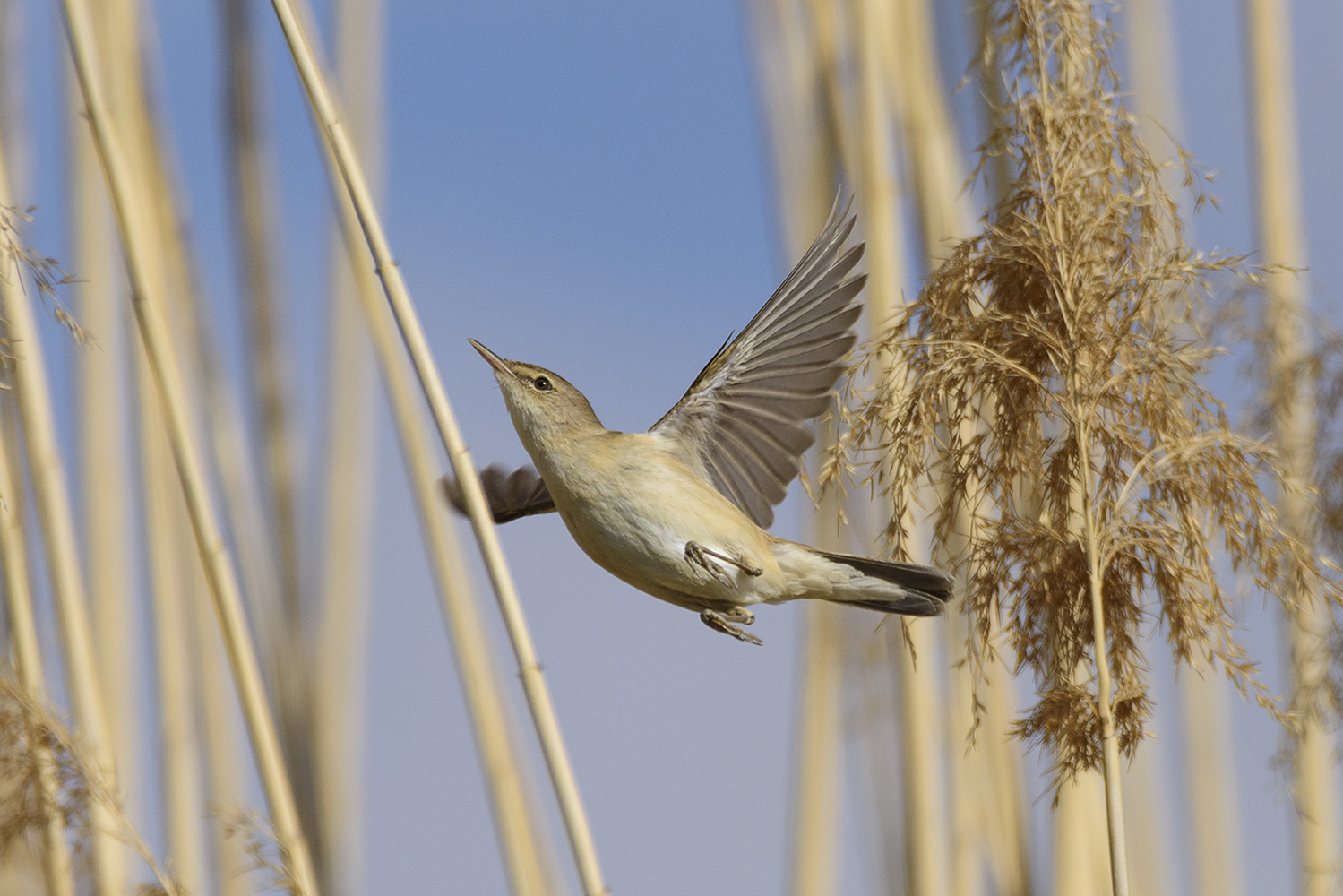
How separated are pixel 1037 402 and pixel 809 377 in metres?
0.47

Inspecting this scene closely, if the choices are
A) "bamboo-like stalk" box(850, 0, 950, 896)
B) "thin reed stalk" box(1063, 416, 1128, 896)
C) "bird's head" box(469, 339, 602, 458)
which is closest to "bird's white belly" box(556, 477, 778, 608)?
"bird's head" box(469, 339, 602, 458)

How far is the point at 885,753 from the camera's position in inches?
89.4

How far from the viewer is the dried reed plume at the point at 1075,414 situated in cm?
128

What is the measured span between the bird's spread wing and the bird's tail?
0.64ft

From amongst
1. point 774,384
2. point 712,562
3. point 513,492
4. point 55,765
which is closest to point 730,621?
point 712,562

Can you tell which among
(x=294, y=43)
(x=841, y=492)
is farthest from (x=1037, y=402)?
(x=294, y=43)

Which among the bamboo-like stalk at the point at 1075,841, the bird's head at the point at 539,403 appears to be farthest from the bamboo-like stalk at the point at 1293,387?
the bird's head at the point at 539,403

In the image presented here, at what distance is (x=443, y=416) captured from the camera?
1321mm

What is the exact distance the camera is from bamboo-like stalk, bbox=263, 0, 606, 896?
4.14ft

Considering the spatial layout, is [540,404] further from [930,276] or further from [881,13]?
[881,13]

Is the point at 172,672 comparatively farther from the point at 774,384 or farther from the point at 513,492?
the point at 774,384

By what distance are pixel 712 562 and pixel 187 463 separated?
74cm

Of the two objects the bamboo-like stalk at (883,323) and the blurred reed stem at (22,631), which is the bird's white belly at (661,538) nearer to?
the bamboo-like stalk at (883,323)

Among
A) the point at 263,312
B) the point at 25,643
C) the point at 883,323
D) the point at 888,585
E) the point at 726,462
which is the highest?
the point at 263,312
